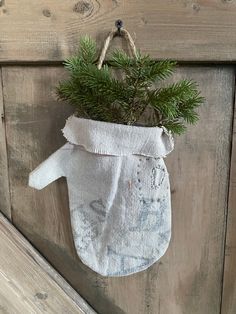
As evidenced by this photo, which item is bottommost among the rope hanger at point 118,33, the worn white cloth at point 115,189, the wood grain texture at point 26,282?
the wood grain texture at point 26,282

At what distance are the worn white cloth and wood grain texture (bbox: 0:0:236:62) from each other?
139 mm

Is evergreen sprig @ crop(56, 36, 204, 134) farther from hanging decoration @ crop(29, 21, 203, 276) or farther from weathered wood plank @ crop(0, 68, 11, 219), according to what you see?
weathered wood plank @ crop(0, 68, 11, 219)

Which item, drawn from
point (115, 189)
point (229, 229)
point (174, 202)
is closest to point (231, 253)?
point (229, 229)

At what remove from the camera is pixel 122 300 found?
0.84 metres

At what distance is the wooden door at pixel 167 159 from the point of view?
68 cm

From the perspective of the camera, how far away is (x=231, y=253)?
79cm

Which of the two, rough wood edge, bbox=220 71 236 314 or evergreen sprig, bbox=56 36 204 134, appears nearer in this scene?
evergreen sprig, bbox=56 36 204 134

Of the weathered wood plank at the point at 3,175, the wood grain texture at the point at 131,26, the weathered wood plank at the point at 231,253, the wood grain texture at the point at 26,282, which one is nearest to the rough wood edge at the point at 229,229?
the weathered wood plank at the point at 231,253

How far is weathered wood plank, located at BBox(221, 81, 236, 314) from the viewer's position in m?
0.75

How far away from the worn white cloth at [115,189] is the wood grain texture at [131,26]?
0.14 metres

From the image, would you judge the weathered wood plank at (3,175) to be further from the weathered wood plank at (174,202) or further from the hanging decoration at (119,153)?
the hanging decoration at (119,153)

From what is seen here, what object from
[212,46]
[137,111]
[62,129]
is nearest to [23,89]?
[62,129]

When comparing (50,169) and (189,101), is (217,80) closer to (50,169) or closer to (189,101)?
(189,101)

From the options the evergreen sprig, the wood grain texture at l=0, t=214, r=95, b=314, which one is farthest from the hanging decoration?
the wood grain texture at l=0, t=214, r=95, b=314
